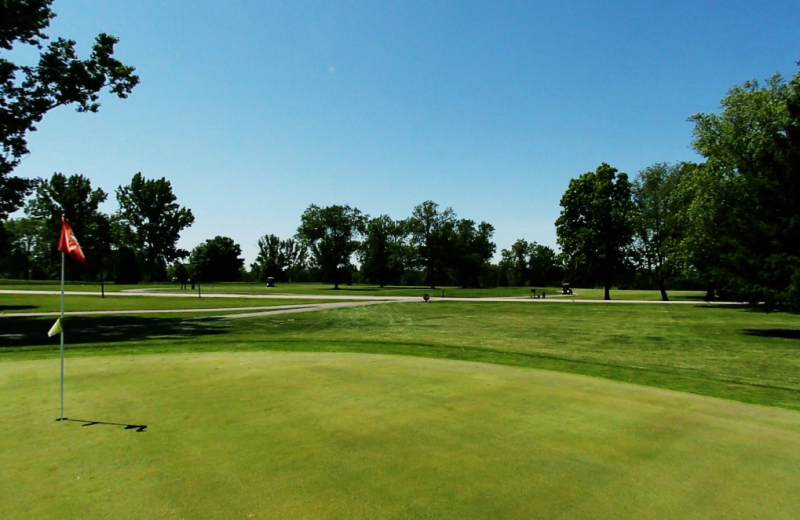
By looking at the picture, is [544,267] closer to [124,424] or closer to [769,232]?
[769,232]

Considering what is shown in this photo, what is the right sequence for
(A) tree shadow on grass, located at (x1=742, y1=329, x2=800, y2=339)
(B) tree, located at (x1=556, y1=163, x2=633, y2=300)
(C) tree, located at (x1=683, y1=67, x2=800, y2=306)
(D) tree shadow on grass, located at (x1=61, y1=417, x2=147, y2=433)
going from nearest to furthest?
(D) tree shadow on grass, located at (x1=61, y1=417, x2=147, y2=433), (C) tree, located at (x1=683, y1=67, x2=800, y2=306), (A) tree shadow on grass, located at (x1=742, y1=329, x2=800, y2=339), (B) tree, located at (x1=556, y1=163, x2=633, y2=300)

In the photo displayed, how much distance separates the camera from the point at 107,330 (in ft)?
65.1

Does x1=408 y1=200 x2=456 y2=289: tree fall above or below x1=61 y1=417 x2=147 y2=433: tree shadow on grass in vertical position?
above

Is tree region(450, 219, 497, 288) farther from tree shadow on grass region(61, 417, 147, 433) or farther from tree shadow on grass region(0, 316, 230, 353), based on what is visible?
tree shadow on grass region(61, 417, 147, 433)

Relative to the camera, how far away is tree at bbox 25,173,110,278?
8156cm

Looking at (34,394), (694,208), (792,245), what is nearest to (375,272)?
(694,208)

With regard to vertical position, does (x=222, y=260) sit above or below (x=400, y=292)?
above

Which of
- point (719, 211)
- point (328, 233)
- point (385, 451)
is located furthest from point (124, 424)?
point (328, 233)

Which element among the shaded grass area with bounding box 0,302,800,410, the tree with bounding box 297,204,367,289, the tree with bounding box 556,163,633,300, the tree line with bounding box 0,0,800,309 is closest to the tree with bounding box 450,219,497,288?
the tree line with bounding box 0,0,800,309

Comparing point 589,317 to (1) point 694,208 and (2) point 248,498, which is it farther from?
(2) point 248,498

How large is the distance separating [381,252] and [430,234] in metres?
11.6

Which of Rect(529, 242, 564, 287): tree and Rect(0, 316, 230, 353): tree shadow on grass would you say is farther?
Rect(529, 242, 564, 287): tree

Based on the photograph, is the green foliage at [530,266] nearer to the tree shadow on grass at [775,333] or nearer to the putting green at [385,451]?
the tree shadow on grass at [775,333]

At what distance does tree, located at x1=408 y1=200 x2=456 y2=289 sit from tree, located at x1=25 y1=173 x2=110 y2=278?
58.5m
